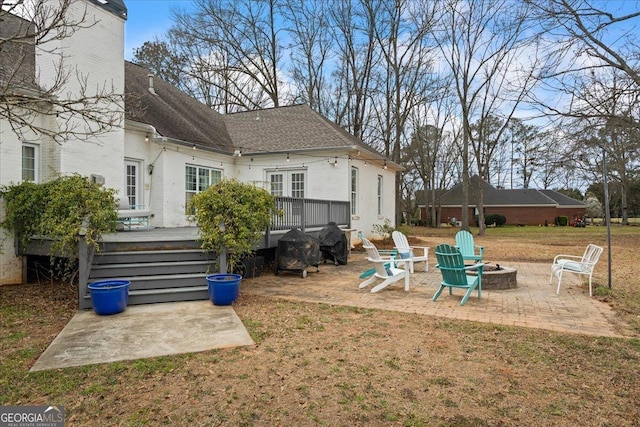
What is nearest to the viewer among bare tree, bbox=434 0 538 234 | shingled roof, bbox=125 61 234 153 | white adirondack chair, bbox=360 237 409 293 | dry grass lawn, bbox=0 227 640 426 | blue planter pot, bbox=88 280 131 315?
dry grass lawn, bbox=0 227 640 426

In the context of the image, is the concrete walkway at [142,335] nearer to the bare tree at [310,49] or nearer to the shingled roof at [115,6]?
the shingled roof at [115,6]

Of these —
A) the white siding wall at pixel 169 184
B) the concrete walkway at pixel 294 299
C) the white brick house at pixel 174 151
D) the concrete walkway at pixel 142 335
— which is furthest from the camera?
the white siding wall at pixel 169 184

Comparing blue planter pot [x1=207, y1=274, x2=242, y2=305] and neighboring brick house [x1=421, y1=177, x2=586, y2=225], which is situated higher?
neighboring brick house [x1=421, y1=177, x2=586, y2=225]

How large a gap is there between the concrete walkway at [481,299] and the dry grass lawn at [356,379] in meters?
0.63

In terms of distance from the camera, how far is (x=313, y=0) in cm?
2525

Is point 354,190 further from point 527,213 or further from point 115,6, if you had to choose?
point 527,213

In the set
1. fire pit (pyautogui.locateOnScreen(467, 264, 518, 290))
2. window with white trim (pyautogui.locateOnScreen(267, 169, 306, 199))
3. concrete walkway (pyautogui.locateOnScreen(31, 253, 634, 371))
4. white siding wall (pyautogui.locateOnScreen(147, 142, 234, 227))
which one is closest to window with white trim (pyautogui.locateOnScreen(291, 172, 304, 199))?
window with white trim (pyautogui.locateOnScreen(267, 169, 306, 199))

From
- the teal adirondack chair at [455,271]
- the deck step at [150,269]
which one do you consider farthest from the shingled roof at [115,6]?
the teal adirondack chair at [455,271]

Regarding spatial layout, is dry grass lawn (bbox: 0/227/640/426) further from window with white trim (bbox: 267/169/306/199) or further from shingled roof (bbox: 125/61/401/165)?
window with white trim (bbox: 267/169/306/199)

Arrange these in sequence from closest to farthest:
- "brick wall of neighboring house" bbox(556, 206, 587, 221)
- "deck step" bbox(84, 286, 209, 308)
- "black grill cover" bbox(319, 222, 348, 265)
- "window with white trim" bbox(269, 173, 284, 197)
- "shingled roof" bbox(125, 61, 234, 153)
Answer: "deck step" bbox(84, 286, 209, 308)
"black grill cover" bbox(319, 222, 348, 265)
"shingled roof" bbox(125, 61, 234, 153)
"window with white trim" bbox(269, 173, 284, 197)
"brick wall of neighboring house" bbox(556, 206, 587, 221)

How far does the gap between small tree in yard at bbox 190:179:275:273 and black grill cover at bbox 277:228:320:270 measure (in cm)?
194

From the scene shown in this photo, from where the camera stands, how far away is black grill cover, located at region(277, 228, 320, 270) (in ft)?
31.1

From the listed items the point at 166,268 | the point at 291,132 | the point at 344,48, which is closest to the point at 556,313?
the point at 166,268

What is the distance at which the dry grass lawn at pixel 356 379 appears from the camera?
10.0ft
